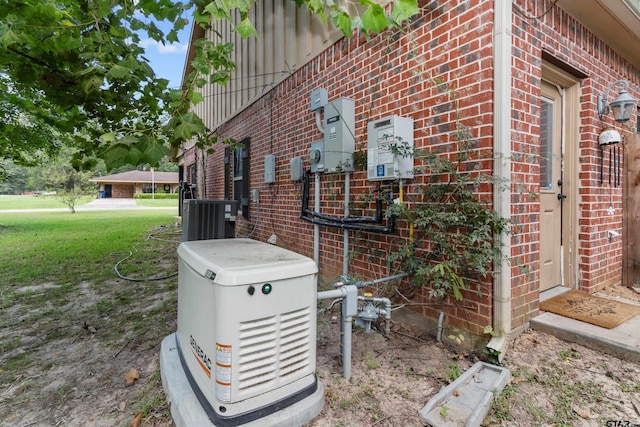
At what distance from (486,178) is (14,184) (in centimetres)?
7802

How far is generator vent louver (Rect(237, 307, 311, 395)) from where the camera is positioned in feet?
5.02

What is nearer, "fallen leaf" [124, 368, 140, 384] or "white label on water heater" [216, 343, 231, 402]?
"white label on water heater" [216, 343, 231, 402]

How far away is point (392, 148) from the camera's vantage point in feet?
8.72

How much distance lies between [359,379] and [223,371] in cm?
106

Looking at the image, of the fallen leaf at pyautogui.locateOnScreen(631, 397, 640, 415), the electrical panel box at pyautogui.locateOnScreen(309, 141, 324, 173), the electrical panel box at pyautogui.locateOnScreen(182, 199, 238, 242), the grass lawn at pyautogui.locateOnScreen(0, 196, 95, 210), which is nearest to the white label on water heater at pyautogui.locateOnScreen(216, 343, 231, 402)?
the fallen leaf at pyautogui.locateOnScreen(631, 397, 640, 415)

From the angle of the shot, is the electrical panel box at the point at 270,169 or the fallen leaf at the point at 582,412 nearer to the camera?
the fallen leaf at the point at 582,412

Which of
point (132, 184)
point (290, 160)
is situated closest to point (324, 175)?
point (290, 160)

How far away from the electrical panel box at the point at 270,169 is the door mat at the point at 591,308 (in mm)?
3955

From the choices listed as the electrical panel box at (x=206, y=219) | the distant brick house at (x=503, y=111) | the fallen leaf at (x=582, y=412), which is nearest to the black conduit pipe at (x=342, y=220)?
the distant brick house at (x=503, y=111)

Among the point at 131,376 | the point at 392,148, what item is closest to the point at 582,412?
the point at 392,148

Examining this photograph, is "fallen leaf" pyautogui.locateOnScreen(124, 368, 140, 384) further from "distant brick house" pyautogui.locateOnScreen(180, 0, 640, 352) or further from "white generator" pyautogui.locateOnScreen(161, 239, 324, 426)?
"distant brick house" pyautogui.locateOnScreen(180, 0, 640, 352)

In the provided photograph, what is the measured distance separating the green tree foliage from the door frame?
2.16 meters

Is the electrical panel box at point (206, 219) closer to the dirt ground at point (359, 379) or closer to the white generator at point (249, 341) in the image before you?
the dirt ground at point (359, 379)

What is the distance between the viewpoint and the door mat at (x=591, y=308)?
8.58ft
